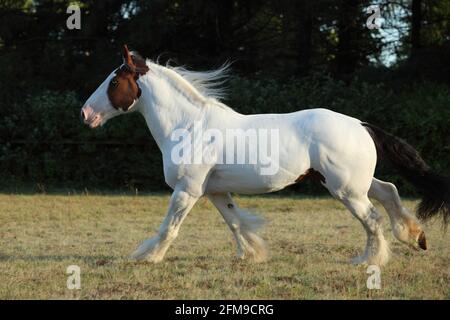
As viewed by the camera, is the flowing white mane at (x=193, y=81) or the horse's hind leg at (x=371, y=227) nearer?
the horse's hind leg at (x=371, y=227)

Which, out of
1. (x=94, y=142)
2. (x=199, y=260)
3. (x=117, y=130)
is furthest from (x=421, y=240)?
(x=94, y=142)

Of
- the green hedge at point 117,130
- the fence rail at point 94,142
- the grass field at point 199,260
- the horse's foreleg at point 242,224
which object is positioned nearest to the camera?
the grass field at point 199,260

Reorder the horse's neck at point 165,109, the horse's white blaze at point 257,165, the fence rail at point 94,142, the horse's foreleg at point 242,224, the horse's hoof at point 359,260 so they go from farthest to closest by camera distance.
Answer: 1. the fence rail at point 94,142
2. the horse's foreleg at point 242,224
3. the horse's neck at point 165,109
4. the horse's hoof at point 359,260
5. the horse's white blaze at point 257,165

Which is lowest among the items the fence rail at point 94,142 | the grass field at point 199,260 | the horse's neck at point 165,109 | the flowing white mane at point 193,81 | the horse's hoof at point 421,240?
the grass field at point 199,260

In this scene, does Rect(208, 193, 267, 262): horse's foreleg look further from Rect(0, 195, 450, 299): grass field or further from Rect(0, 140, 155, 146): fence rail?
Rect(0, 140, 155, 146): fence rail

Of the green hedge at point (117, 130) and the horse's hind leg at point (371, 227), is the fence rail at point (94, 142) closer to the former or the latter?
the green hedge at point (117, 130)

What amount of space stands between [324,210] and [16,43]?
11.2 meters

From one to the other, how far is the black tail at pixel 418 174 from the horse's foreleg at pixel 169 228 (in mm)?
1836

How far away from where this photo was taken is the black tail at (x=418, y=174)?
20.0ft

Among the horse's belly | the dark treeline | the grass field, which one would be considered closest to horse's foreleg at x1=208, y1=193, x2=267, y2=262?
the grass field

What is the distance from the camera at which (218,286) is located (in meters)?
5.06

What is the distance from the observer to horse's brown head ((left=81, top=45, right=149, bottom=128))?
20.3 ft

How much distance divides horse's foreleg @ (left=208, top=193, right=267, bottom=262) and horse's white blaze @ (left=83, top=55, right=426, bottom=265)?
0.01 m

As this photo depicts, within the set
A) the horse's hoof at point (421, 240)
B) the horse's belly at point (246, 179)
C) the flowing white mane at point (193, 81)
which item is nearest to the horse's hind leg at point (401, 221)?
the horse's hoof at point (421, 240)
